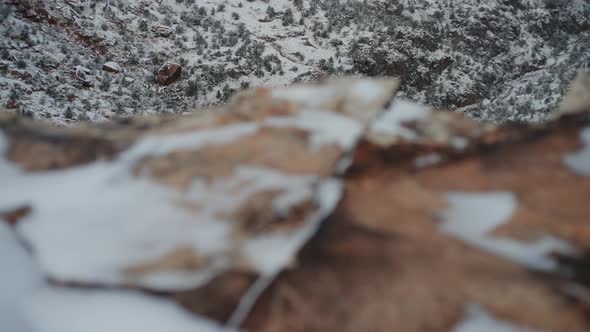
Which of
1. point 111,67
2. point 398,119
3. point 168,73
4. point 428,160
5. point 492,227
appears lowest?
point 168,73

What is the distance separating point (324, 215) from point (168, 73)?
8465mm

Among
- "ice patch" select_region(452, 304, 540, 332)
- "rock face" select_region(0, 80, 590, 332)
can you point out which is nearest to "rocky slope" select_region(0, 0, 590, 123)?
"rock face" select_region(0, 80, 590, 332)

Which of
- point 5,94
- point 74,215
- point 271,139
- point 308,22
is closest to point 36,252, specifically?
point 74,215

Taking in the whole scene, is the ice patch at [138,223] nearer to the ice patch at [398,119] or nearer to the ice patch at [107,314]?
the ice patch at [107,314]

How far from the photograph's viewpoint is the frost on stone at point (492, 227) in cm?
180

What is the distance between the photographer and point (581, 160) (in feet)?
6.81

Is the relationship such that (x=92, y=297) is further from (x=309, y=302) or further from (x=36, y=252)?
(x=309, y=302)

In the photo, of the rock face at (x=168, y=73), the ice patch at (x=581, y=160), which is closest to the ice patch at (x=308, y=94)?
the ice patch at (x=581, y=160)

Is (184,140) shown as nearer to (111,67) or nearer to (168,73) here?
(168,73)

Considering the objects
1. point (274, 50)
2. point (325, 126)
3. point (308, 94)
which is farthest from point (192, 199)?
point (274, 50)

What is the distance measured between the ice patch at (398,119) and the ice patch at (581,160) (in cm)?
81

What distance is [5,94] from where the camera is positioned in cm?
726

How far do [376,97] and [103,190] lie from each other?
172 centimetres

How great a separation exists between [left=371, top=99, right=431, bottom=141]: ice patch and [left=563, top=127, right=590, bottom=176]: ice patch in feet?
2.65
